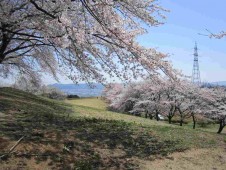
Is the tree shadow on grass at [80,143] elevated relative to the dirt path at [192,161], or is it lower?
elevated

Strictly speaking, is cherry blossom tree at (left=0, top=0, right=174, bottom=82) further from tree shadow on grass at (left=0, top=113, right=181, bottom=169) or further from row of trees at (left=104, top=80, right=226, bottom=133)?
row of trees at (left=104, top=80, right=226, bottom=133)

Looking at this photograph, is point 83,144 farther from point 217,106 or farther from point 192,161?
point 217,106

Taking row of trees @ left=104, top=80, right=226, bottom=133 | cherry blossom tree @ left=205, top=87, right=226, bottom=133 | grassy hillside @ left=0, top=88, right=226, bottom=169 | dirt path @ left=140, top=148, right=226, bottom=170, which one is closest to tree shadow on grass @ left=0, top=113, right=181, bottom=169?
grassy hillside @ left=0, top=88, right=226, bottom=169

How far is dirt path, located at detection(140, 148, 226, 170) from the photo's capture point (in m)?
9.31

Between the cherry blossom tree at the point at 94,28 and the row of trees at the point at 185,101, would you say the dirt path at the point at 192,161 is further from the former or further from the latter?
the row of trees at the point at 185,101

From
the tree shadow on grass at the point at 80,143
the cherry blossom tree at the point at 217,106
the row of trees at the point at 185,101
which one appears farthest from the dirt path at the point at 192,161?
the cherry blossom tree at the point at 217,106

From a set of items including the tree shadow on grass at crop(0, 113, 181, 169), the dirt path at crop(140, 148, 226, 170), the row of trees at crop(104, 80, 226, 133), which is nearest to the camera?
the tree shadow on grass at crop(0, 113, 181, 169)

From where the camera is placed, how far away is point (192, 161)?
10.3m

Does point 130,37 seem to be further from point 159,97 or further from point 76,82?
point 159,97

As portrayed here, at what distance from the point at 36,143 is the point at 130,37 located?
4.01 m

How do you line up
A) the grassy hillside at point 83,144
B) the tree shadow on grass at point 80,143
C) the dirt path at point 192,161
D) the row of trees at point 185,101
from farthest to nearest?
the row of trees at point 185,101
the dirt path at point 192,161
the tree shadow on grass at point 80,143
the grassy hillside at point 83,144

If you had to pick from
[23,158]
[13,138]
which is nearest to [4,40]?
[13,138]

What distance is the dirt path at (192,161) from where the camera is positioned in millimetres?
9315

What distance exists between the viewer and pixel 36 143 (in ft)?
28.3
